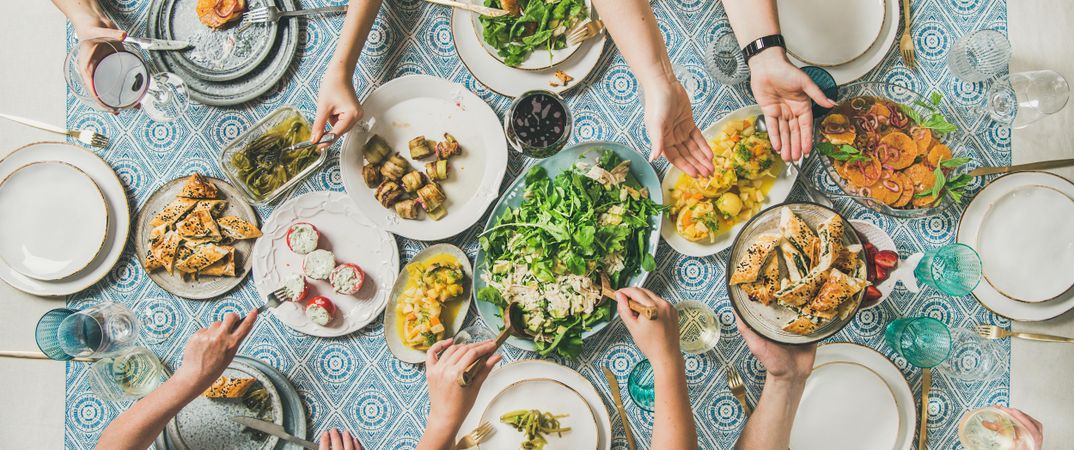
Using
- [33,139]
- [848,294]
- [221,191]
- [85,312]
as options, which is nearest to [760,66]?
[848,294]

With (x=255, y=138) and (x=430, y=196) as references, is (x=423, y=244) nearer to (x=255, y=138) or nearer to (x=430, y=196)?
(x=430, y=196)

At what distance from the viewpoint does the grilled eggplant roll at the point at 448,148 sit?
2129 mm

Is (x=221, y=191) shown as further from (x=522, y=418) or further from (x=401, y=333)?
(x=522, y=418)

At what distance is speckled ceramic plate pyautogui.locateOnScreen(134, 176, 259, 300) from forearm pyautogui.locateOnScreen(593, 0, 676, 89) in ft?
5.07

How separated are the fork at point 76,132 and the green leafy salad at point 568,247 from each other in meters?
1.59

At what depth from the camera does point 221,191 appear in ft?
7.25

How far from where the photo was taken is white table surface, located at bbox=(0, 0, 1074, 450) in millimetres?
2176

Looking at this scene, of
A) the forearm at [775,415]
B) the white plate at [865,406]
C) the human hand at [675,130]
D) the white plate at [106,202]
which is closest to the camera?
the human hand at [675,130]

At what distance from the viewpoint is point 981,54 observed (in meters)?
2.11

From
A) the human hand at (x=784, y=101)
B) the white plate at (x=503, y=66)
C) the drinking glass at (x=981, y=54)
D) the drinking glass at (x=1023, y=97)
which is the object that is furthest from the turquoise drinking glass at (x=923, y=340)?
the white plate at (x=503, y=66)

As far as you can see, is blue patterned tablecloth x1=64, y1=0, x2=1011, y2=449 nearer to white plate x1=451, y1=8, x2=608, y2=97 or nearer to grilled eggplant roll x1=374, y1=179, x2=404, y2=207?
white plate x1=451, y1=8, x2=608, y2=97

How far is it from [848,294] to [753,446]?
2.11ft

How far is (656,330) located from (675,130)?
0.69 metres

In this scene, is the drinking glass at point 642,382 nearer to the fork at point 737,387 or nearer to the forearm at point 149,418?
the fork at point 737,387
